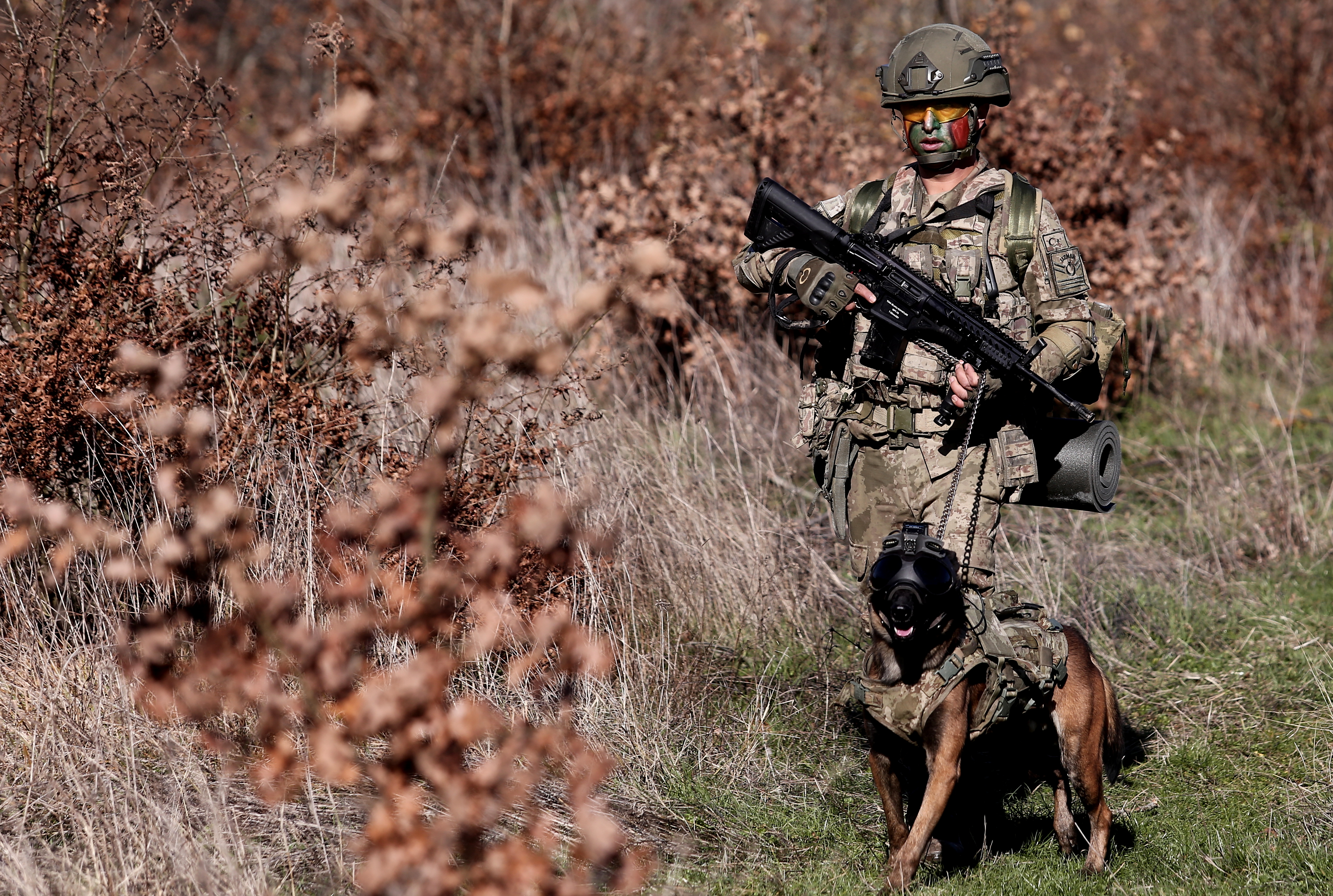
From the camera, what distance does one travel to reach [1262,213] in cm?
1145

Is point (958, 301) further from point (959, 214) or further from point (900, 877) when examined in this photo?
point (900, 877)

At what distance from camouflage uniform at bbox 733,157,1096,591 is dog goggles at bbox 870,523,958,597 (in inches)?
16.3

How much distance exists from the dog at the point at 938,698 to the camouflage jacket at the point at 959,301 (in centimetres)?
48

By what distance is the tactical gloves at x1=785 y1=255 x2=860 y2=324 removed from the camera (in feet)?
12.3

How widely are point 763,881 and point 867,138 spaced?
21.2 ft

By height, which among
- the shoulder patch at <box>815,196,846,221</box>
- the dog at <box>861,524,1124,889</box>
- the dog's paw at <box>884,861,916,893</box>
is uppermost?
the shoulder patch at <box>815,196,846,221</box>

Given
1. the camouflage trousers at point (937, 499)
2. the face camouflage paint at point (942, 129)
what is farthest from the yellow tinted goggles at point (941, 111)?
the camouflage trousers at point (937, 499)

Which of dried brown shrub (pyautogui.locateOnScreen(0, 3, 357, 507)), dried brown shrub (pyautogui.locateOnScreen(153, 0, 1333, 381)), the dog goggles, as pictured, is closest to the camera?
the dog goggles

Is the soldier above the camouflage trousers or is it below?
above

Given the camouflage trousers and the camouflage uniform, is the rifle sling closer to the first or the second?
the camouflage uniform

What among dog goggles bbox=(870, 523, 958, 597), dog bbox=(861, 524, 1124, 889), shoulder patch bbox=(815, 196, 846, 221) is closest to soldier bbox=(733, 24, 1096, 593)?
shoulder patch bbox=(815, 196, 846, 221)

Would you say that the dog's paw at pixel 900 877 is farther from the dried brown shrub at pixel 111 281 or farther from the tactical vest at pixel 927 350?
the dried brown shrub at pixel 111 281

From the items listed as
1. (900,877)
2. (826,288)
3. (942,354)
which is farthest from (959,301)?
(900,877)

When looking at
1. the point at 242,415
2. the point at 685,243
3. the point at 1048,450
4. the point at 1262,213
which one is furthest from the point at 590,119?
the point at 1048,450
